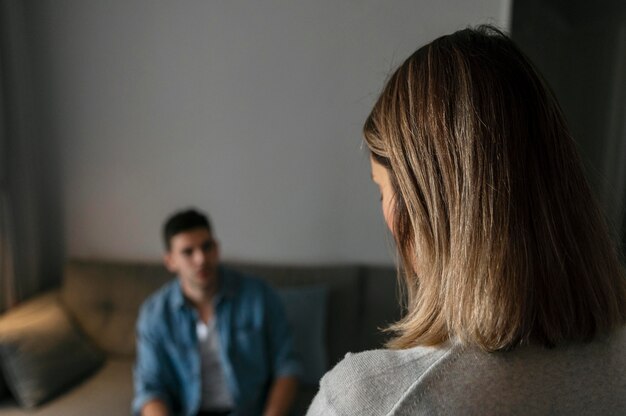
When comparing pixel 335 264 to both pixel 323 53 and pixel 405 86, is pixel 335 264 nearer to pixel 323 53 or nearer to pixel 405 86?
pixel 323 53

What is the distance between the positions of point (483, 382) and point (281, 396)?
54.9 inches

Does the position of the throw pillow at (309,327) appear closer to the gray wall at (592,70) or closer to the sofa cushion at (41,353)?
the sofa cushion at (41,353)

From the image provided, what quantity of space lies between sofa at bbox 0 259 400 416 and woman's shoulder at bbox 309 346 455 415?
152cm

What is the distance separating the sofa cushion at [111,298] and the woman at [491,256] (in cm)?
203

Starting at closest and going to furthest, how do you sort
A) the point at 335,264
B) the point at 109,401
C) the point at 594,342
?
1. the point at 594,342
2. the point at 109,401
3. the point at 335,264

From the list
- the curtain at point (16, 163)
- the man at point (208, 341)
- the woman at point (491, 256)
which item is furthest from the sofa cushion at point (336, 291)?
the woman at point (491, 256)

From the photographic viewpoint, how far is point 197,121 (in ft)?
8.27

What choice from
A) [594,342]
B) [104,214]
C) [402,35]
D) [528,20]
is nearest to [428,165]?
[594,342]

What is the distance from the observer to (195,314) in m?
1.83

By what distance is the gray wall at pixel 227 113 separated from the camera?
2.39m

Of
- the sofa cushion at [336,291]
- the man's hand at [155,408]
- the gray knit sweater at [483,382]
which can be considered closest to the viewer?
the gray knit sweater at [483,382]

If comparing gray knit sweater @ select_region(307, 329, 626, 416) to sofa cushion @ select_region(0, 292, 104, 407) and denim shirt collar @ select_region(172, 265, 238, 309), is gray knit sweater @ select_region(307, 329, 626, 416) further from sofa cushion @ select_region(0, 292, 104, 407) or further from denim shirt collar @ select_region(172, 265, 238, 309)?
sofa cushion @ select_region(0, 292, 104, 407)

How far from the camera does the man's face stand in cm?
179

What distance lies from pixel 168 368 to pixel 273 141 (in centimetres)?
115
